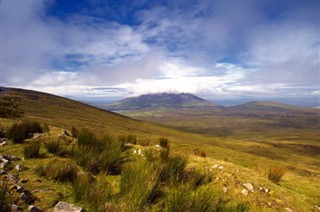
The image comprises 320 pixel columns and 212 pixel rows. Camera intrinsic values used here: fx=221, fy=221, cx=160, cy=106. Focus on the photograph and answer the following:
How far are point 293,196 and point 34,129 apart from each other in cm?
1336

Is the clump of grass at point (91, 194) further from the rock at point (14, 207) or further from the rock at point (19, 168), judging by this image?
the rock at point (19, 168)

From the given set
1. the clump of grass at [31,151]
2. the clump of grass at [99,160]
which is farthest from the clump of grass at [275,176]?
the clump of grass at [31,151]

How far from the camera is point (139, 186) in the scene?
4805 mm

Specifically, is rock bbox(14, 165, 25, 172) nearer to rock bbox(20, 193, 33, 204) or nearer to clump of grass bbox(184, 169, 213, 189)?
rock bbox(20, 193, 33, 204)

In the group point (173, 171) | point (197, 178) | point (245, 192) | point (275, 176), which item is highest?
point (173, 171)

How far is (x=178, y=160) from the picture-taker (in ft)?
23.7

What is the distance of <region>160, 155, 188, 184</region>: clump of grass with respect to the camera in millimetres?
6449

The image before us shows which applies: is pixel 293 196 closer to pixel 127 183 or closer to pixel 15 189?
pixel 127 183

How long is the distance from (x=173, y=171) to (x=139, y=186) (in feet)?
6.64

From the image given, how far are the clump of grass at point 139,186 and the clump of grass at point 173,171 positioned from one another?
0.73 meters

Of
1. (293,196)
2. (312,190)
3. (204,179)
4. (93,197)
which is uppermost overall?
(93,197)

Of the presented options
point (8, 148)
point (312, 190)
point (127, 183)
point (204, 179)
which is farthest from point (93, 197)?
point (312, 190)

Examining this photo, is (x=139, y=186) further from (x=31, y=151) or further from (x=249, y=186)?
(x=31, y=151)

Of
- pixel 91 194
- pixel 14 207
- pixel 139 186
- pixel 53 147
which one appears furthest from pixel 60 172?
pixel 53 147
